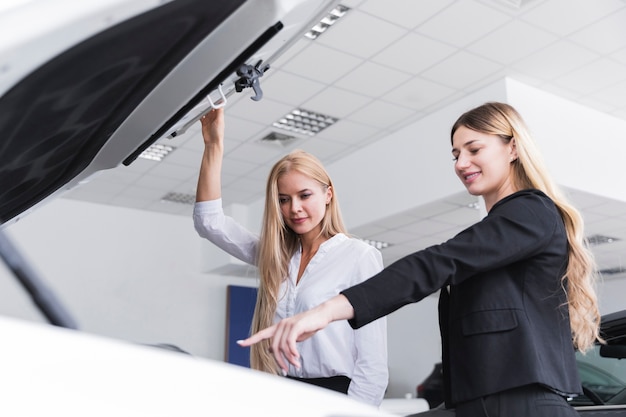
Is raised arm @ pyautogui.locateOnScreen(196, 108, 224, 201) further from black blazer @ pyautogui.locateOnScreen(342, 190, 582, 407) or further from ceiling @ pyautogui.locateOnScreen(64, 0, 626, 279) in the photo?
ceiling @ pyautogui.locateOnScreen(64, 0, 626, 279)

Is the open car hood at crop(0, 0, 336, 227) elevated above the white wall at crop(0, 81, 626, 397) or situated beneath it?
situated beneath

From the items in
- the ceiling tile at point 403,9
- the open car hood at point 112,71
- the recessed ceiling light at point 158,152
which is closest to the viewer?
A: the open car hood at point 112,71

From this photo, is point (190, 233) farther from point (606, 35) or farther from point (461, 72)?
point (606, 35)

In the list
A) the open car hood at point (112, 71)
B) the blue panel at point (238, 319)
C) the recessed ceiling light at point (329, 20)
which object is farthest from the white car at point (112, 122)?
the blue panel at point (238, 319)

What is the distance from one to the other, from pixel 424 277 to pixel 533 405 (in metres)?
0.28

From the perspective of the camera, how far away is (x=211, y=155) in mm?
1753

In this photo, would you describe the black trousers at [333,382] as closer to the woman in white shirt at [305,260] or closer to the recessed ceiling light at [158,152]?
the woman in white shirt at [305,260]

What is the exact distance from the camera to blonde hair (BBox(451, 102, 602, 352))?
1208mm

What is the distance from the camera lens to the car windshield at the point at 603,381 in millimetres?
2453

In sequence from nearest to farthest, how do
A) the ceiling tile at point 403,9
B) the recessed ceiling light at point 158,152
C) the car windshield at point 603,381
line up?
the car windshield at point 603,381 < the ceiling tile at point 403,9 < the recessed ceiling light at point 158,152

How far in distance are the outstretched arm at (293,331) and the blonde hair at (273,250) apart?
80 cm

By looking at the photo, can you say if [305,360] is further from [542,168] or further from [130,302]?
[130,302]

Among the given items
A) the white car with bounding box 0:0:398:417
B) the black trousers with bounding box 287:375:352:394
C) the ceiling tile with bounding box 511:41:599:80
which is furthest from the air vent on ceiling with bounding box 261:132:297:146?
the white car with bounding box 0:0:398:417

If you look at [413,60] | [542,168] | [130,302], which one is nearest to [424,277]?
[542,168]
